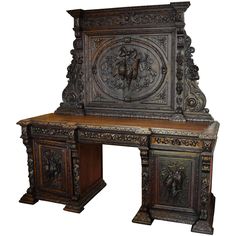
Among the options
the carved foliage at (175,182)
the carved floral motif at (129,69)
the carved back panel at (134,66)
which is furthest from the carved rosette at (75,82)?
the carved foliage at (175,182)

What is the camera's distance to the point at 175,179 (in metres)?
3.46

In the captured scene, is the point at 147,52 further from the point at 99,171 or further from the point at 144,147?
the point at 99,171

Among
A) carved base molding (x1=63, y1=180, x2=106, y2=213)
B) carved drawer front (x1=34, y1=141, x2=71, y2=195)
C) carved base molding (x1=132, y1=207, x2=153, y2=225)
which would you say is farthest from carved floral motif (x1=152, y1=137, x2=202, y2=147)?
carved base molding (x1=63, y1=180, x2=106, y2=213)

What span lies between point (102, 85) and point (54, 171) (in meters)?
1.31

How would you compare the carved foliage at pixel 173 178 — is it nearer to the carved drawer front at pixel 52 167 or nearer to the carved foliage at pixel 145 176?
the carved foliage at pixel 145 176

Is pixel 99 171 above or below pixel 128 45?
below

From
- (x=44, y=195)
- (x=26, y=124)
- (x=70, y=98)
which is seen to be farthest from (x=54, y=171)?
(x=70, y=98)

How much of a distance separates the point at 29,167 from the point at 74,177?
65cm

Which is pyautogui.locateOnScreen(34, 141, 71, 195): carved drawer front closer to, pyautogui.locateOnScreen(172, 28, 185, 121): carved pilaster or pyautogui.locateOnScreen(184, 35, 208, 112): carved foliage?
pyautogui.locateOnScreen(172, 28, 185, 121): carved pilaster

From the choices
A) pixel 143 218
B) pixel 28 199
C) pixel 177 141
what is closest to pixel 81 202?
pixel 28 199

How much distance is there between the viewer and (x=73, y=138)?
12.2ft

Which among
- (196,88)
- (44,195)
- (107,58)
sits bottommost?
(44,195)

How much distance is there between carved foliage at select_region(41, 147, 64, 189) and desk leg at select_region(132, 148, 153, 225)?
3.51ft

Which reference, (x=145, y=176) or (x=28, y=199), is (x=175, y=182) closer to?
(x=145, y=176)
